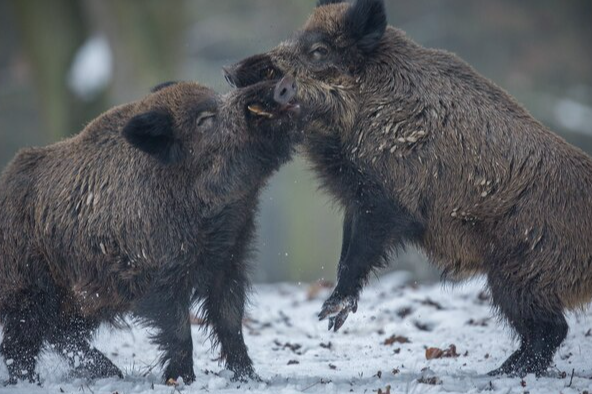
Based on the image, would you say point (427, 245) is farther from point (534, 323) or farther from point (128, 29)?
point (128, 29)

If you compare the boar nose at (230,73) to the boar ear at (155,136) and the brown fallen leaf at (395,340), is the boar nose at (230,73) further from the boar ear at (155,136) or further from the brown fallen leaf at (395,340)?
the brown fallen leaf at (395,340)

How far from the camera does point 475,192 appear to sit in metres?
6.99

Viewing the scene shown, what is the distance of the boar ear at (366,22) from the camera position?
7344mm

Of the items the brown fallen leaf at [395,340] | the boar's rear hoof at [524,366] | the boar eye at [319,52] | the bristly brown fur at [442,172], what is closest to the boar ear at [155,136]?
the bristly brown fur at [442,172]

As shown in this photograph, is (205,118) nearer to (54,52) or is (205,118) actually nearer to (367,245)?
(367,245)

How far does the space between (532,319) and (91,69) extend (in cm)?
1125

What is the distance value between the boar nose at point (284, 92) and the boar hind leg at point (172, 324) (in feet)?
4.97

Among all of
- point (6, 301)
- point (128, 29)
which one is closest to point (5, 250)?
point (6, 301)

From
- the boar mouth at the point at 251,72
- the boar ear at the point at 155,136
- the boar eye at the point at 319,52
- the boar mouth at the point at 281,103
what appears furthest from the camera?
the boar eye at the point at 319,52

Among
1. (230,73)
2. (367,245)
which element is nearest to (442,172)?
(367,245)

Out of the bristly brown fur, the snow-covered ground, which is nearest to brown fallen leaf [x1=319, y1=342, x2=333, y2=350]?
the snow-covered ground

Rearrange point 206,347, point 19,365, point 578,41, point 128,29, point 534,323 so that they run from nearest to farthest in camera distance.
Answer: point 534,323 < point 19,365 < point 206,347 < point 128,29 < point 578,41

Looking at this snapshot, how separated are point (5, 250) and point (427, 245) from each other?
133 inches

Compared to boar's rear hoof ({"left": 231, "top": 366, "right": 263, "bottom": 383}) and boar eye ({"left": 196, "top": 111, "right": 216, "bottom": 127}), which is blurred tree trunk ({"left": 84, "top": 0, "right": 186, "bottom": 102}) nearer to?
boar eye ({"left": 196, "top": 111, "right": 216, "bottom": 127})
